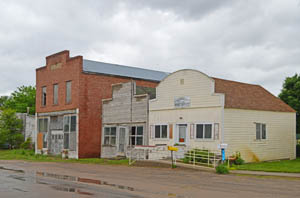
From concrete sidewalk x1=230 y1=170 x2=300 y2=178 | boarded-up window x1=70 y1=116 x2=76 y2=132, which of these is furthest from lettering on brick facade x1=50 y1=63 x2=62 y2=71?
concrete sidewalk x1=230 y1=170 x2=300 y2=178

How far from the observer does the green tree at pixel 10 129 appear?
48.7 meters

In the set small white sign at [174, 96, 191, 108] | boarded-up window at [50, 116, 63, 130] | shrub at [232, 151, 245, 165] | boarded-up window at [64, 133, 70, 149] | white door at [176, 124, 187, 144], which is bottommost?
shrub at [232, 151, 245, 165]

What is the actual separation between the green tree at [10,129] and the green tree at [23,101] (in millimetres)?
17865

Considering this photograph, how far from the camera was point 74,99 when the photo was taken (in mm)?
36625

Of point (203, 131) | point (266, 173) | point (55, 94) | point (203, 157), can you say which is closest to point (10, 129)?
point (55, 94)

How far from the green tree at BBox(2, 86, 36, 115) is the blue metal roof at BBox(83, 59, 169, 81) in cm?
3067

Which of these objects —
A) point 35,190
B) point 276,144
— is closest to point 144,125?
point 276,144

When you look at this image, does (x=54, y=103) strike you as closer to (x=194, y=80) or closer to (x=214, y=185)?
(x=194, y=80)

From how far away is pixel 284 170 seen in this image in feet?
69.1

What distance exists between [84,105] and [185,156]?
13890mm

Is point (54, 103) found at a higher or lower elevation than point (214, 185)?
higher

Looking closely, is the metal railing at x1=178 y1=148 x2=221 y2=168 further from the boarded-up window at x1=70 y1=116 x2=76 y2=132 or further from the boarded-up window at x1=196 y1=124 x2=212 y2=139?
the boarded-up window at x1=70 y1=116 x2=76 y2=132

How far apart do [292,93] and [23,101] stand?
4833 centimetres

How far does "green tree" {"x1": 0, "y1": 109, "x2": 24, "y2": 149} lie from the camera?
160 ft
